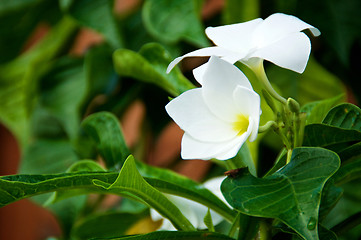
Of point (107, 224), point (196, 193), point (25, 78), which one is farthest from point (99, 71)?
point (196, 193)

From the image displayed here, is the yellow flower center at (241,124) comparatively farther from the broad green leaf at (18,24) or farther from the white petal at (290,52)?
the broad green leaf at (18,24)

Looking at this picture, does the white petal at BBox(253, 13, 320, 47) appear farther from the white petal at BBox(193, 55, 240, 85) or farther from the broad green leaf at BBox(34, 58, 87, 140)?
the broad green leaf at BBox(34, 58, 87, 140)

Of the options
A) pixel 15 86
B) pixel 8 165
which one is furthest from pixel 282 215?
pixel 8 165

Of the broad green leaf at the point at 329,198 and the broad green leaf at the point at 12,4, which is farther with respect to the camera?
the broad green leaf at the point at 12,4

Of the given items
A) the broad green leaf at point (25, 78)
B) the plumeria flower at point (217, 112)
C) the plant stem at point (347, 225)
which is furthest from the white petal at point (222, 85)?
the broad green leaf at point (25, 78)

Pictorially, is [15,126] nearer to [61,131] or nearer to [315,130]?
[61,131]

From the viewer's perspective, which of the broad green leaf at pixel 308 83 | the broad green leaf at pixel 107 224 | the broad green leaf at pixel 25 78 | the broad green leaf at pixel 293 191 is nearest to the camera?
the broad green leaf at pixel 293 191
